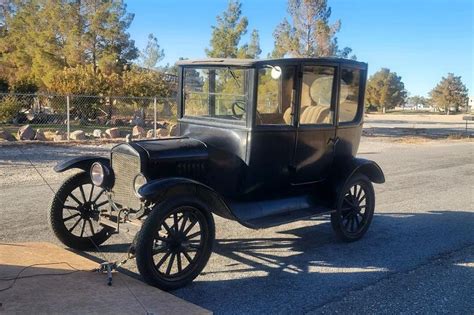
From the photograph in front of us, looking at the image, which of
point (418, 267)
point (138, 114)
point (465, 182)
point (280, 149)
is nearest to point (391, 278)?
point (418, 267)

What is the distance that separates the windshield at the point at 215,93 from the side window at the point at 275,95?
0.63 feet

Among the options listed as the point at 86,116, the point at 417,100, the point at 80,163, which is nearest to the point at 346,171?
the point at 80,163

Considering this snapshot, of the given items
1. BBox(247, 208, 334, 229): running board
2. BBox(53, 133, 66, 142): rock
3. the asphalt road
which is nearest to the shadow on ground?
the asphalt road

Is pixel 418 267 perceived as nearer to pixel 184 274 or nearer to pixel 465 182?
pixel 184 274

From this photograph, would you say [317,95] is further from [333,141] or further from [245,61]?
[245,61]

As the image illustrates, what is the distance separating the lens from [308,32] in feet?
82.0

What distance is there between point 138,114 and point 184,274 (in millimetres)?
20977

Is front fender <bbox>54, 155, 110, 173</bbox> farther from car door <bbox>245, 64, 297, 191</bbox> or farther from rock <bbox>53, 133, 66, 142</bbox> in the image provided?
rock <bbox>53, 133, 66, 142</bbox>

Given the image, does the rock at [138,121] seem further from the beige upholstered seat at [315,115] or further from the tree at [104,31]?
the beige upholstered seat at [315,115]

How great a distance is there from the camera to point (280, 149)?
203 inches

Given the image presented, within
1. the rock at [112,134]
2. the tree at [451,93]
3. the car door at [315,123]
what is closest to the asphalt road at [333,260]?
the car door at [315,123]

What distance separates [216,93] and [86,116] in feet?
59.3

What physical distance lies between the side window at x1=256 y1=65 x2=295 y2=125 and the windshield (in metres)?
0.19

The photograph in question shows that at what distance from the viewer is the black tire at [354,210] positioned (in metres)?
5.56
